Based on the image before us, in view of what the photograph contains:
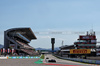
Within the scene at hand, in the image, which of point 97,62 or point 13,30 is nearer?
point 97,62

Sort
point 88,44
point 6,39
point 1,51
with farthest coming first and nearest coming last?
1. point 6,39
2. point 88,44
3. point 1,51

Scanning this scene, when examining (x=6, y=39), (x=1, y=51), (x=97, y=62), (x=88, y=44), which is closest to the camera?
(x=97, y=62)

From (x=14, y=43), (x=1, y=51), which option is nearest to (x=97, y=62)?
(x=1, y=51)

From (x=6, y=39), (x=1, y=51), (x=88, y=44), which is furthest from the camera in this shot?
(x=6, y=39)

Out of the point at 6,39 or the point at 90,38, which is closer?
the point at 90,38

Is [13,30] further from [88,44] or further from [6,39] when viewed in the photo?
[88,44]

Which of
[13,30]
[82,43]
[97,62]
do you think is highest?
[13,30]

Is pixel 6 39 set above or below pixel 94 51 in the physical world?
above

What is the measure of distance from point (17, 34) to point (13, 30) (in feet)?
12.4

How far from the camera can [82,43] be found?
346 feet

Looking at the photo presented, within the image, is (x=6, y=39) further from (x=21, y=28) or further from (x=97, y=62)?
(x=97, y=62)

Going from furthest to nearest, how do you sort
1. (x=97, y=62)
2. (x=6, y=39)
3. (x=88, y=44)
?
(x=6, y=39)
(x=88, y=44)
(x=97, y=62)

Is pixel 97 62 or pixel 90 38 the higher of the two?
pixel 90 38

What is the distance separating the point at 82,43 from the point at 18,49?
43.4 metres
